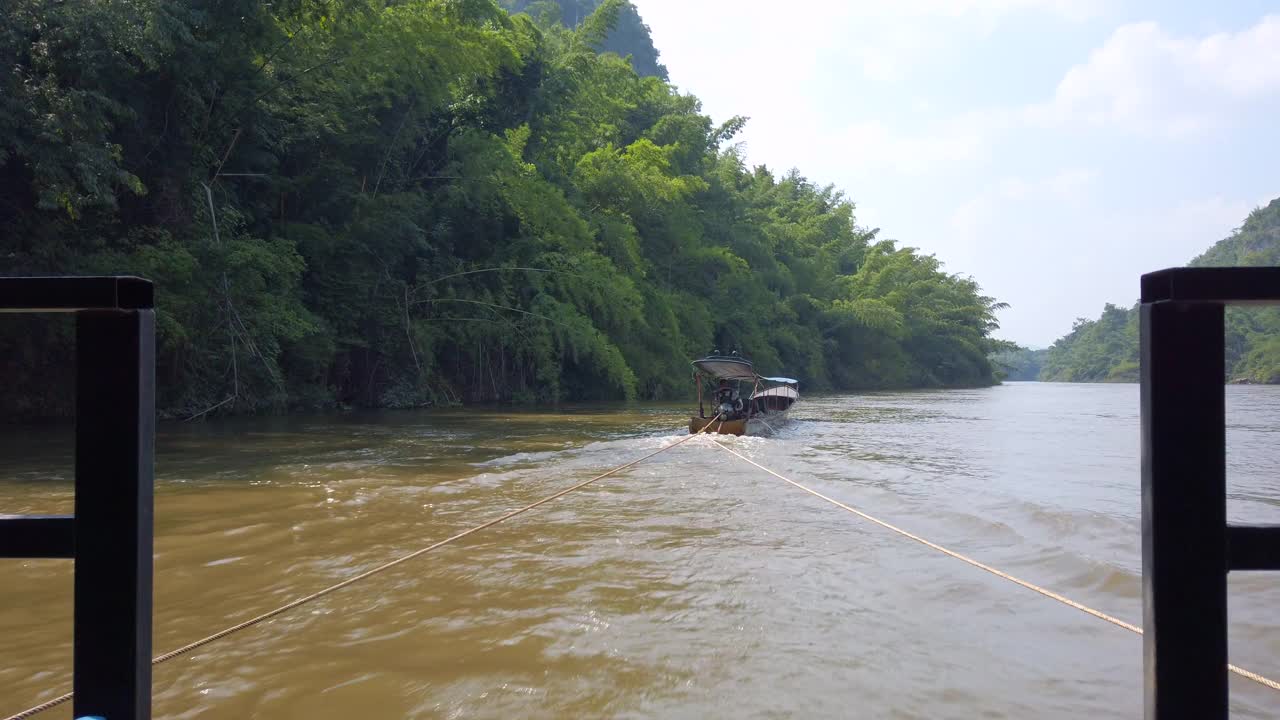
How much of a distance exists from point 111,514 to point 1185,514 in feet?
5.14

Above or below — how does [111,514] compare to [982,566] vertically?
above

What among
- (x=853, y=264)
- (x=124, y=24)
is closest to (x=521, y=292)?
(x=124, y=24)

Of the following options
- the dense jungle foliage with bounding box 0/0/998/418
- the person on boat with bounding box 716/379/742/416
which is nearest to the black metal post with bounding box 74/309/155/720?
the dense jungle foliage with bounding box 0/0/998/418

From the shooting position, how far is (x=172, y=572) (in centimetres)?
476

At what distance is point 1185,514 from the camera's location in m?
1.26

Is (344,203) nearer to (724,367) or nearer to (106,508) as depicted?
(724,367)

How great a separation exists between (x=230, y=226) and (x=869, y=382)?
115 ft

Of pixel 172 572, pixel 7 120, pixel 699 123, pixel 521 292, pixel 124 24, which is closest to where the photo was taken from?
pixel 172 572

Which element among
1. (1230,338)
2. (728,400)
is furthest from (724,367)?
(1230,338)

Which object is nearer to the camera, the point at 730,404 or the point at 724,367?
the point at 730,404

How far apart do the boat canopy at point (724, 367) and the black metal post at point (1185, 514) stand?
12.6 metres

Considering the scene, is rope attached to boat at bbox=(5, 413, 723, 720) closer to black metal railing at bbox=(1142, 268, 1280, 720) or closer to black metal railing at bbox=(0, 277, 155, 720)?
black metal railing at bbox=(0, 277, 155, 720)

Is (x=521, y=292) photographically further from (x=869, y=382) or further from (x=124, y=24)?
(x=869, y=382)

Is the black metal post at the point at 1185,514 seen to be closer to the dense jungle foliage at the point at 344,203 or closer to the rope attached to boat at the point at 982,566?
the rope attached to boat at the point at 982,566
